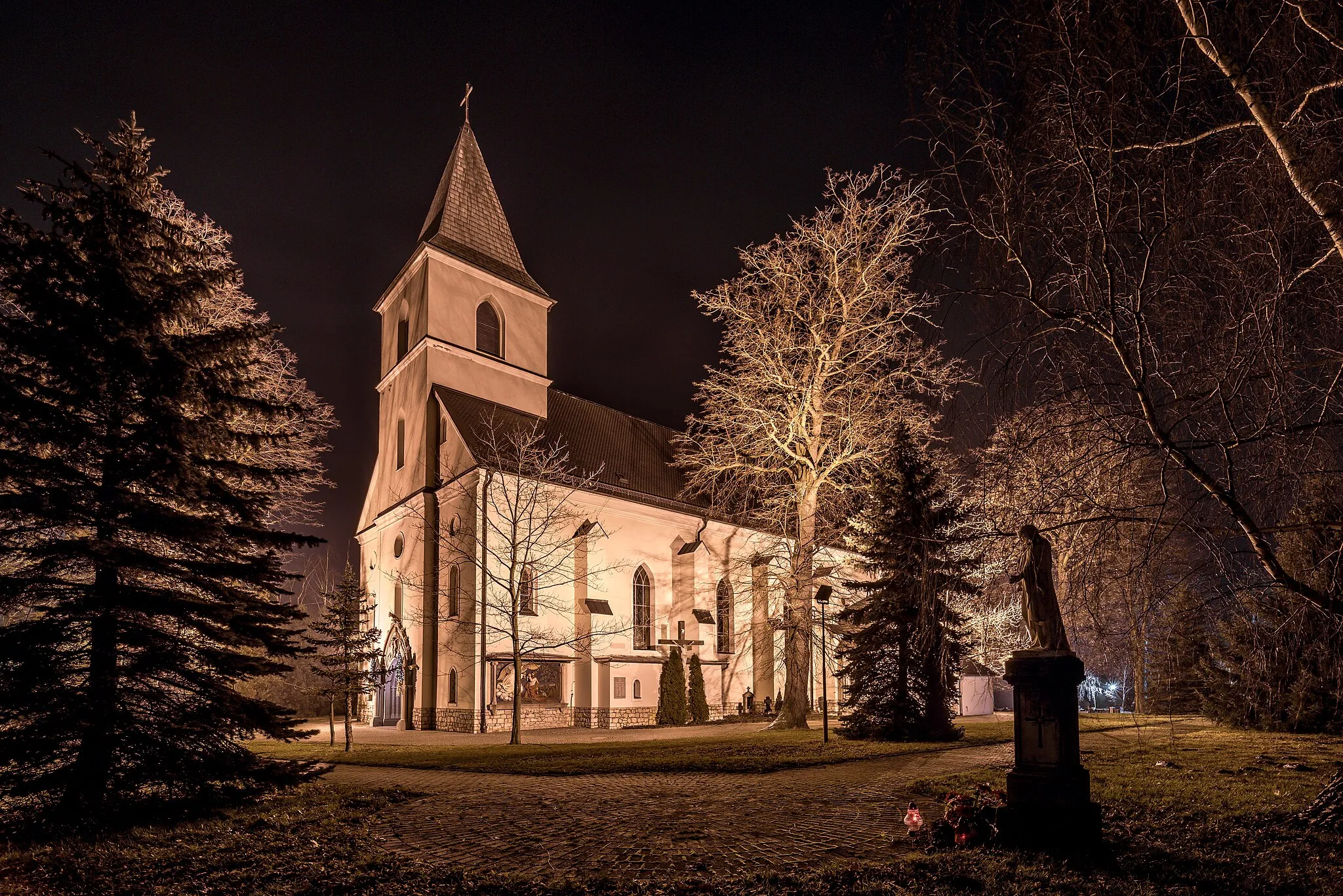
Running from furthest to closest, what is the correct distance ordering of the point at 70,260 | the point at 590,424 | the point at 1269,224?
the point at 590,424, the point at 70,260, the point at 1269,224

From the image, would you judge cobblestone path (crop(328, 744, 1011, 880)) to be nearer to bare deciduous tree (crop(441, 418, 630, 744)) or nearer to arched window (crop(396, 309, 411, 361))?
bare deciduous tree (crop(441, 418, 630, 744))

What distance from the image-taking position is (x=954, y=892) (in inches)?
226

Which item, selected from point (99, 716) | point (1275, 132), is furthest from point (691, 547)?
point (1275, 132)

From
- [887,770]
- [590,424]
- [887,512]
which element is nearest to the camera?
[887,770]

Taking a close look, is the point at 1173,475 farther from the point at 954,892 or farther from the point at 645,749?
the point at 645,749

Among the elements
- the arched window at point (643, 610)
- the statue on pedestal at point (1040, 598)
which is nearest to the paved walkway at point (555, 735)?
the arched window at point (643, 610)

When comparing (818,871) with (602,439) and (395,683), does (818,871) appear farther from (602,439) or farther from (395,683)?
(602,439)

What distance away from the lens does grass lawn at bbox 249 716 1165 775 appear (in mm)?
13070

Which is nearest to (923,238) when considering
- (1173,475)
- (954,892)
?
(1173,475)

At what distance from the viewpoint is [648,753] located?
15156 millimetres

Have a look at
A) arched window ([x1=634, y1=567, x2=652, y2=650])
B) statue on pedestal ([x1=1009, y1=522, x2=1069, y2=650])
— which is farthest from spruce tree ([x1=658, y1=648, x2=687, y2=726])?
statue on pedestal ([x1=1009, y1=522, x2=1069, y2=650])

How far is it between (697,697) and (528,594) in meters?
7.17

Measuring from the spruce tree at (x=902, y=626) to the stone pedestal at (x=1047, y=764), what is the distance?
901cm

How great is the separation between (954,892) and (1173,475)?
341 cm
